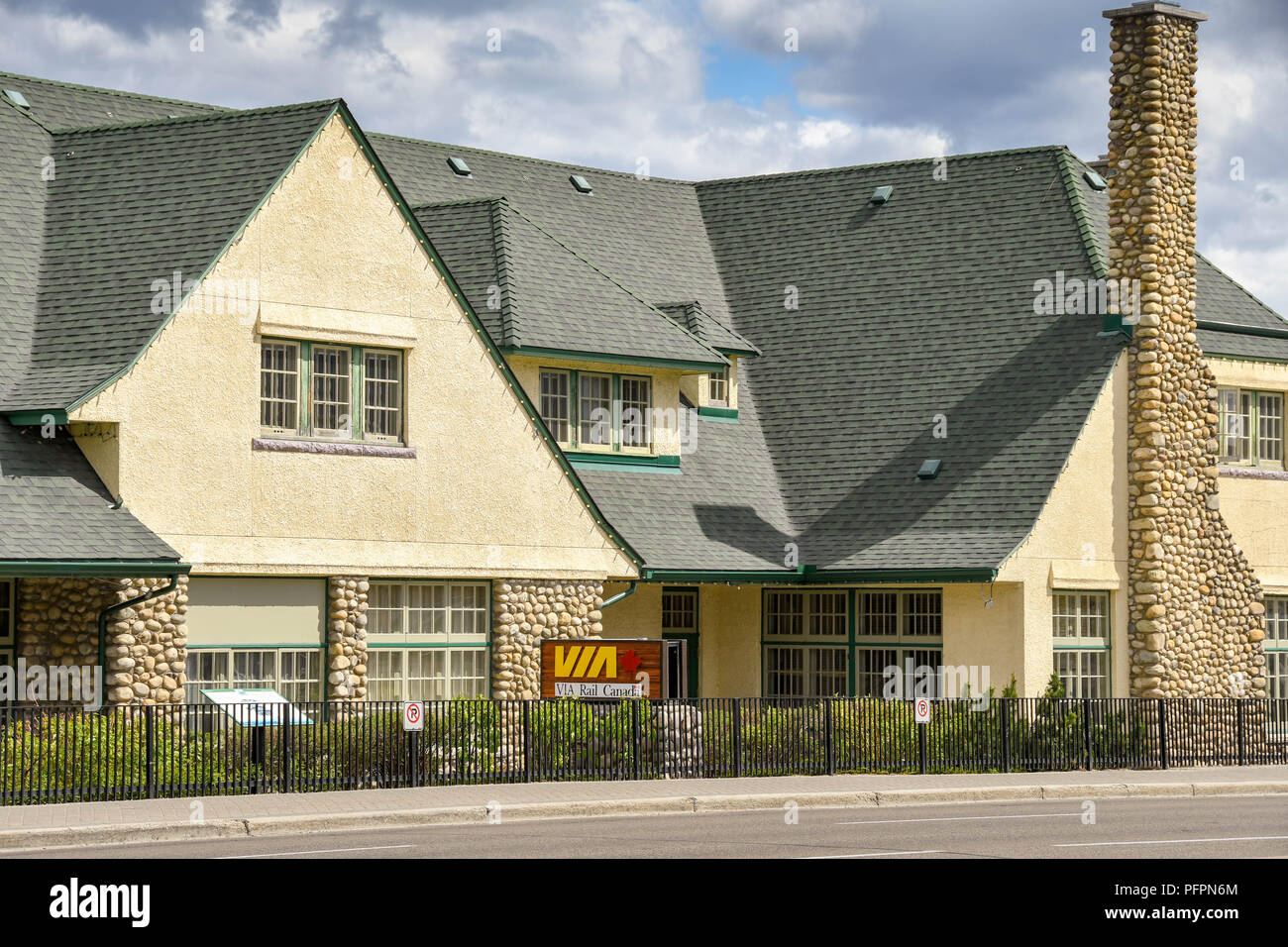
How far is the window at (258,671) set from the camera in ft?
90.9

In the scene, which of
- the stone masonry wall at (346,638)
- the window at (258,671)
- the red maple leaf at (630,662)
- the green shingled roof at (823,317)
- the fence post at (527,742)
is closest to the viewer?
the fence post at (527,742)

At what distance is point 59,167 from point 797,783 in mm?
14086

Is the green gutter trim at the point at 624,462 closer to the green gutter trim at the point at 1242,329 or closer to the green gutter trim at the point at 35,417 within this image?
the green gutter trim at the point at 35,417

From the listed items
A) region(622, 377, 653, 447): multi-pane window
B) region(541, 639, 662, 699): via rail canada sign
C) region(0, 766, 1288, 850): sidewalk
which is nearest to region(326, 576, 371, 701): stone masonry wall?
region(541, 639, 662, 699): via rail canada sign

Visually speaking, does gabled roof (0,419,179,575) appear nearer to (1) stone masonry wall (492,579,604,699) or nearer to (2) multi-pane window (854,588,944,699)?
(1) stone masonry wall (492,579,604,699)

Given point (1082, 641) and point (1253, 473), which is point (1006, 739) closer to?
point (1082, 641)

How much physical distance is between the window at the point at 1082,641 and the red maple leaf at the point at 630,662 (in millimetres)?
8919

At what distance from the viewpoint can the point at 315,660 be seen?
1141 inches

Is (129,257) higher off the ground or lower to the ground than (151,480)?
higher

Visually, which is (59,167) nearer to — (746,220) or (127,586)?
(127,586)

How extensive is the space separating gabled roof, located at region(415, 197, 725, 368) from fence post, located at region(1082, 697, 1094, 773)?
8469 mm

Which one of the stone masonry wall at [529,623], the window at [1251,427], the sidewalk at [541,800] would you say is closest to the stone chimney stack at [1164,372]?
the window at [1251,427]

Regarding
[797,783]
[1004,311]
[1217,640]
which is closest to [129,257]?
[797,783]

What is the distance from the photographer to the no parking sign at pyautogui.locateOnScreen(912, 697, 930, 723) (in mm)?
29406
